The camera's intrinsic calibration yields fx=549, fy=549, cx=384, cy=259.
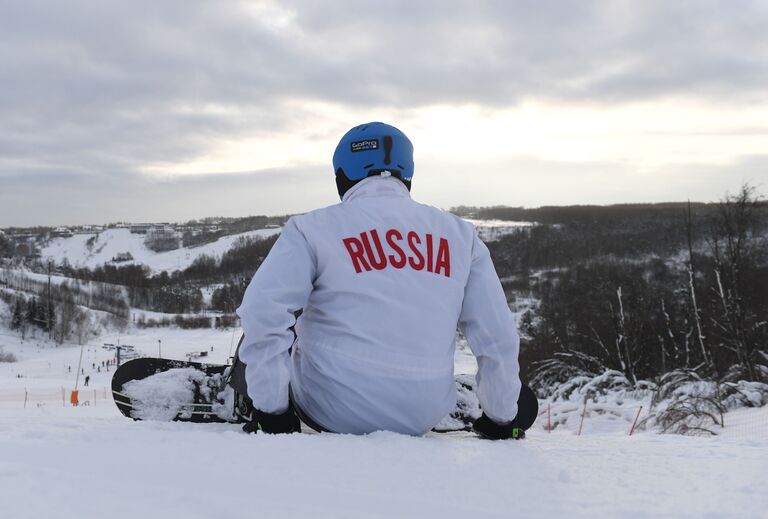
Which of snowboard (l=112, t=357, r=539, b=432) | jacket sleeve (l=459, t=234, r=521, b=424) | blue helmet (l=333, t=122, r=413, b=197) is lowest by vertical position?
snowboard (l=112, t=357, r=539, b=432)

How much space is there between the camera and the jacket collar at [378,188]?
2.36 metres

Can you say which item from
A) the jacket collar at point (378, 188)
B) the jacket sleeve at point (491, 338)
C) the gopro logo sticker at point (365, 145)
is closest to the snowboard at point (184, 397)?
the jacket sleeve at point (491, 338)

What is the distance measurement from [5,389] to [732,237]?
120 feet

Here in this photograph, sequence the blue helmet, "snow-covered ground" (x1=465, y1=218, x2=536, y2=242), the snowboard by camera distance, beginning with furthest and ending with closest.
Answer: "snow-covered ground" (x1=465, y1=218, x2=536, y2=242), the snowboard, the blue helmet

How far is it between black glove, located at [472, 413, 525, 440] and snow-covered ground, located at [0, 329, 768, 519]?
15cm

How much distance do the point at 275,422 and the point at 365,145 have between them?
1.26 m

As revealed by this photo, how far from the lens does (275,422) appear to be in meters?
2.17

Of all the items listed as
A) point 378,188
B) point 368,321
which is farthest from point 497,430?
point 378,188

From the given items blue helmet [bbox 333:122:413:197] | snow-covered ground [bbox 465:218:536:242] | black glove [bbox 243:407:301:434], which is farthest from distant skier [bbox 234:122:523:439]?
snow-covered ground [bbox 465:218:536:242]

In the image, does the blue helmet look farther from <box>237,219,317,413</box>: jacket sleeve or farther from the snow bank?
the snow bank

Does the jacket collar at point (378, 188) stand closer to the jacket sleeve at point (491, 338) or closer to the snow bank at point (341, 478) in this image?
the jacket sleeve at point (491, 338)

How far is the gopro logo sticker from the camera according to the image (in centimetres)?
249

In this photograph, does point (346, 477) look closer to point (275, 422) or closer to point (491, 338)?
point (275, 422)

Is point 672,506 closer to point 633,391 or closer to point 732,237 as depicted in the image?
point 633,391
